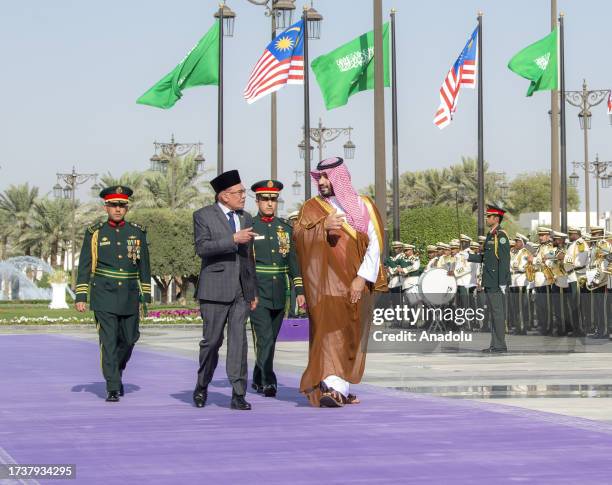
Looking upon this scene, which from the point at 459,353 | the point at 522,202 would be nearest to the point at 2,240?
the point at 522,202

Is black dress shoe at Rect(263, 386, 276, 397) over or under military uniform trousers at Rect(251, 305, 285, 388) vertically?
under

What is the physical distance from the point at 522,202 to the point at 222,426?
124 meters

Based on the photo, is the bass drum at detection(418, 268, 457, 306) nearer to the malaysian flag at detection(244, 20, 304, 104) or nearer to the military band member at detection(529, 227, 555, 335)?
the military band member at detection(529, 227, 555, 335)

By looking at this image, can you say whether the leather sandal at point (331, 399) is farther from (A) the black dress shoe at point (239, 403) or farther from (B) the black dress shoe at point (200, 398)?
(B) the black dress shoe at point (200, 398)

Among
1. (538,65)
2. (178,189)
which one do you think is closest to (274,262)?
(538,65)

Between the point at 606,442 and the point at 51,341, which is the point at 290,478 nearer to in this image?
the point at 606,442

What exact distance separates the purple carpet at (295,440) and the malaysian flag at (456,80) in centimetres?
1926

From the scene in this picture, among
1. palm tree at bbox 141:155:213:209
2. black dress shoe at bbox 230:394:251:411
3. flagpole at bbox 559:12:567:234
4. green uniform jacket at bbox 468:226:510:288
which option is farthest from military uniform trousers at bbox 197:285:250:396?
palm tree at bbox 141:155:213:209

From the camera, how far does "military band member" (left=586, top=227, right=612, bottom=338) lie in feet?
78.1

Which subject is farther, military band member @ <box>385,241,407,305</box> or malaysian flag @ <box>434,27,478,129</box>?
malaysian flag @ <box>434,27,478,129</box>

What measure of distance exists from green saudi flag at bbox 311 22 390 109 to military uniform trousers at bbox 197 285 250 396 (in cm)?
1811

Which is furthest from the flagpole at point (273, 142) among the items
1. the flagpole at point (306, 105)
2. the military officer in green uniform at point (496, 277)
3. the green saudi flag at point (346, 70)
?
the military officer in green uniform at point (496, 277)

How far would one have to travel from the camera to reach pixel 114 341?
530 inches

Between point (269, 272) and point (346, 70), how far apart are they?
668 inches
